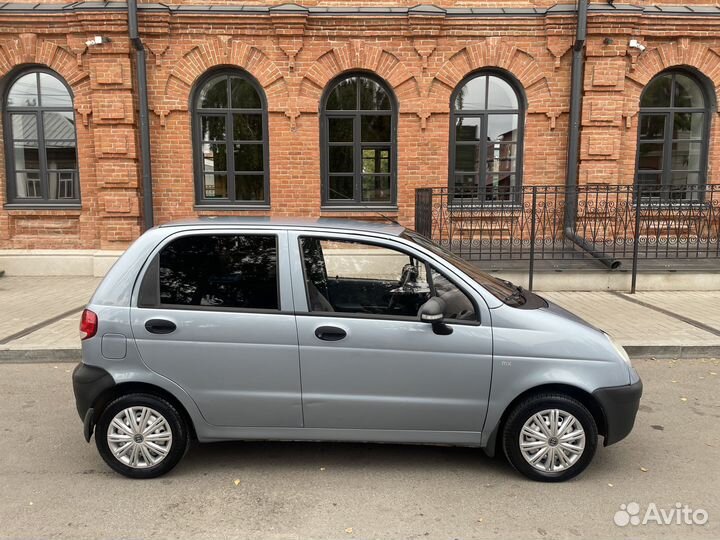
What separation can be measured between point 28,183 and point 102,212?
1894 millimetres

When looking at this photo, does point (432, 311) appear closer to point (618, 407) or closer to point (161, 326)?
point (618, 407)

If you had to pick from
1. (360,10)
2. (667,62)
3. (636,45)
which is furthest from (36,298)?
(667,62)

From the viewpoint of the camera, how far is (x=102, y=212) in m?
10.2

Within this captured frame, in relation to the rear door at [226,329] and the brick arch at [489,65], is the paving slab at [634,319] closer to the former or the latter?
the brick arch at [489,65]

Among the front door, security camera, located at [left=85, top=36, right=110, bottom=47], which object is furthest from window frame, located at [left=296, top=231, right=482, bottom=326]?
security camera, located at [left=85, top=36, right=110, bottom=47]

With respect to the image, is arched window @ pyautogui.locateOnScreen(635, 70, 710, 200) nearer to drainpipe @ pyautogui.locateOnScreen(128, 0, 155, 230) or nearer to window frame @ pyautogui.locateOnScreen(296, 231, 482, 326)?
window frame @ pyautogui.locateOnScreen(296, 231, 482, 326)

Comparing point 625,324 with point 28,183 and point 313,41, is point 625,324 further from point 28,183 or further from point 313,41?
point 28,183

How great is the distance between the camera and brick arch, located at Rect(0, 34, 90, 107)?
9.92 meters

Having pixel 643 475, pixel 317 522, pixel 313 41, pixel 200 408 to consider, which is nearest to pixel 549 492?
pixel 643 475

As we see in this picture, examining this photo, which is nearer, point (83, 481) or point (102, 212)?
point (83, 481)

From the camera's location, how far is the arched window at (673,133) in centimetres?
1067

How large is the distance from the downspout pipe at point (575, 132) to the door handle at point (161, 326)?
8.06 metres

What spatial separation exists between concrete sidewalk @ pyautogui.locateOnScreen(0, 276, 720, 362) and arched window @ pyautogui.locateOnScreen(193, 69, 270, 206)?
9.73 ft

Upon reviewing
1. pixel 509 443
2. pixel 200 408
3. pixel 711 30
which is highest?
pixel 711 30
